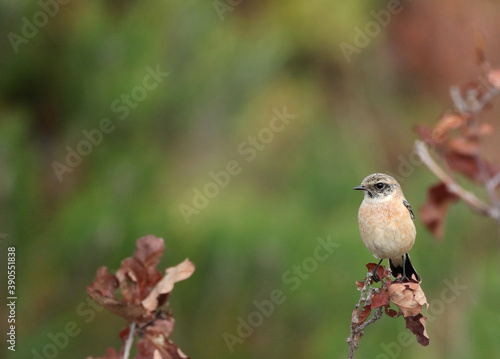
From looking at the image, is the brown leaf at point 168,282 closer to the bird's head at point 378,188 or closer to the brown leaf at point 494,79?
the bird's head at point 378,188

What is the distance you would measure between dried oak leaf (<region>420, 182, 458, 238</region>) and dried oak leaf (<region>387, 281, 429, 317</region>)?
104cm

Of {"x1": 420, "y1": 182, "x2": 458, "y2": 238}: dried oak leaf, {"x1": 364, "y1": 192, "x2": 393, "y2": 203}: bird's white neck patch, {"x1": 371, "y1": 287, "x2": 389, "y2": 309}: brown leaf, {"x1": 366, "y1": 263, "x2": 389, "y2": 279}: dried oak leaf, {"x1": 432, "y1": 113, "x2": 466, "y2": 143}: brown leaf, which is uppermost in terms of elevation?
{"x1": 432, "y1": 113, "x2": 466, "y2": 143}: brown leaf

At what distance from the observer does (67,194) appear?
12.8 feet

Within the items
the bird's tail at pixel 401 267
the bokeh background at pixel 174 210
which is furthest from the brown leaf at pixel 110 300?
the bokeh background at pixel 174 210

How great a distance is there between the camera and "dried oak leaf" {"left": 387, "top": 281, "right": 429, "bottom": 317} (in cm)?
151

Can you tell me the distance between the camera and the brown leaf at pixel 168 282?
1.67 metres

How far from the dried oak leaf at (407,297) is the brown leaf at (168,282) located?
482 mm

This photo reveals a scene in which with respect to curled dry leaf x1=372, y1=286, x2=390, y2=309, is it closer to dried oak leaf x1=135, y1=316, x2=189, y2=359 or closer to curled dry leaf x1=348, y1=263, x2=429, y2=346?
curled dry leaf x1=348, y1=263, x2=429, y2=346

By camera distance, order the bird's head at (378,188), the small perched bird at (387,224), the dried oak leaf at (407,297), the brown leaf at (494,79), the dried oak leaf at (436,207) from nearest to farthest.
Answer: the dried oak leaf at (407,297) < the small perched bird at (387,224) < the bird's head at (378,188) < the brown leaf at (494,79) < the dried oak leaf at (436,207)

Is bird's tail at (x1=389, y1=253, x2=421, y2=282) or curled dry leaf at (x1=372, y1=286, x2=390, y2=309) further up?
bird's tail at (x1=389, y1=253, x2=421, y2=282)

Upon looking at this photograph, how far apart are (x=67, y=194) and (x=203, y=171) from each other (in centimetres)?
288

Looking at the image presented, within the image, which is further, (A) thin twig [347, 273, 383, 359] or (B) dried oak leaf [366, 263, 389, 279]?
(B) dried oak leaf [366, 263, 389, 279]

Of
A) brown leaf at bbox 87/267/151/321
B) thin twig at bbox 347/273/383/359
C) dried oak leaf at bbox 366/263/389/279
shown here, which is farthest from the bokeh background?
thin twig at bbox 347/273/383/359

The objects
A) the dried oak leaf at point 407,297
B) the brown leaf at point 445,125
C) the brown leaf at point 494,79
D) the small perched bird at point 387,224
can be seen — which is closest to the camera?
the dried oak leaf at point 407,297
